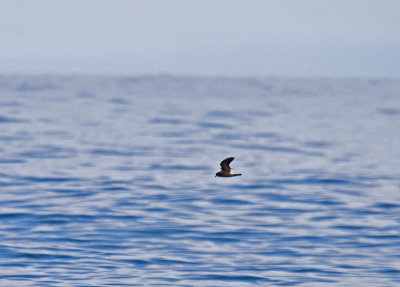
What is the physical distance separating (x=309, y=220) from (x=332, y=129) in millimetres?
21725

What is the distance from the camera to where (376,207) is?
2194cm

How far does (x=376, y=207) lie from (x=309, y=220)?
267 centimetres

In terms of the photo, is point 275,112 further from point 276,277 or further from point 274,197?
point 276,277

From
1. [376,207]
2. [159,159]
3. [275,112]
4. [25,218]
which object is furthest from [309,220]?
[275,112]

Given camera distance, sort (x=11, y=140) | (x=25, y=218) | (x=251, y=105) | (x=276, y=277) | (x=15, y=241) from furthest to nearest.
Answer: (x=251, y=105) < (x=11, y=140) < (x=25, y=218) < (x=15, y=241) < (x=276, y=277)

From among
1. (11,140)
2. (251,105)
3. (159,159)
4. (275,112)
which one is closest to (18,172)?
(159,159)

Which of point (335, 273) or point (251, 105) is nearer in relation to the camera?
point (335, 273)

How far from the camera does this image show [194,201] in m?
22.3

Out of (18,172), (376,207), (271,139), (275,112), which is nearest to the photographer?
(376,207)

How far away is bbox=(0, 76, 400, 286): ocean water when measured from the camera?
15.8m

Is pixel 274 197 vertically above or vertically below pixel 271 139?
below

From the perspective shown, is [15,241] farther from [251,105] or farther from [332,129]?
[251,105]

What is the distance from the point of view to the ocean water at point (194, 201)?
51.9 ft

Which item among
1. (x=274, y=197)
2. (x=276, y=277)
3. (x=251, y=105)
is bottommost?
(x=276, y=277)
